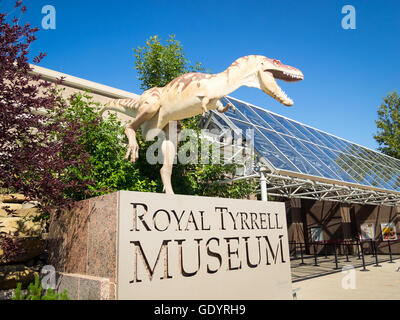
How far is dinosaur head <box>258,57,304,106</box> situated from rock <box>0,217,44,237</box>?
16.1 feet

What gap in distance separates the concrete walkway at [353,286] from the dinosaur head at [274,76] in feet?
15.2

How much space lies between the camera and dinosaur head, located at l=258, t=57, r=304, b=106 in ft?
15.1

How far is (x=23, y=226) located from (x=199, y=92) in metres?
4.19

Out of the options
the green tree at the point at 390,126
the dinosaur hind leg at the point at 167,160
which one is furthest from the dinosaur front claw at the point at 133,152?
the green tree at the point at 390,126

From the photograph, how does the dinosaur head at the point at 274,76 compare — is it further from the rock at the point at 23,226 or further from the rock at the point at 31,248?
the rock at the point at 23,226

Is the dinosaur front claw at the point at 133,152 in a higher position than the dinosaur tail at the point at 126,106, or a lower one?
lower

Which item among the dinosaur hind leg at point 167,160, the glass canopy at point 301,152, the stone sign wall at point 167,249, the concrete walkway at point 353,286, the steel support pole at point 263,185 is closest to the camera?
the stone sign wall at point 167,249

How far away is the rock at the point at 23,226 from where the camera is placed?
5.50 metres

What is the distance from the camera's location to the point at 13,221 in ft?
18.6

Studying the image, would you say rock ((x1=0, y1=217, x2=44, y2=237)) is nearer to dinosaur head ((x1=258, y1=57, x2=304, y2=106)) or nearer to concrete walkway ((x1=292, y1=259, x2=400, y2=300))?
dinosaur head ((x1=258, y1=57, x2=304, y2=106))

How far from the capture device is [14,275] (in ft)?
15.8

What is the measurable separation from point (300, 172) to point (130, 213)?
21.1 feet

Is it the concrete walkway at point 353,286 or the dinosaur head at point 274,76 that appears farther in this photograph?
the concrete walkway at point 353,286
